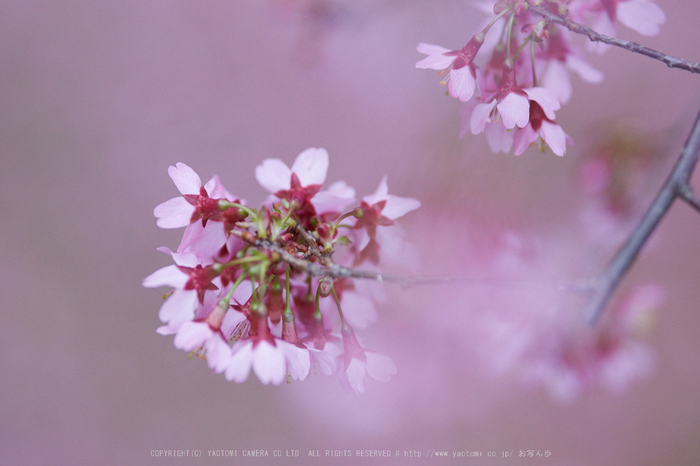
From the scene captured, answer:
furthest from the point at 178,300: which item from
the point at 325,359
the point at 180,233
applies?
the point at 180,233

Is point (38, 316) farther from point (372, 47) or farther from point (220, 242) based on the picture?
point (372, 47)

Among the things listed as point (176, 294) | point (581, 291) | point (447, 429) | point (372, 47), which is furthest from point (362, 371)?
point (372, 47)

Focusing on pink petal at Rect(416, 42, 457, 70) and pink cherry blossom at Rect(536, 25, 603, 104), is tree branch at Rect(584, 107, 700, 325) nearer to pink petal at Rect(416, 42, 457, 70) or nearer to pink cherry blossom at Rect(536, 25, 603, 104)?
pink cherry blossom at Rect(536, 25, 603, 104)

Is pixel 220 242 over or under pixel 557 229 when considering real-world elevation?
under

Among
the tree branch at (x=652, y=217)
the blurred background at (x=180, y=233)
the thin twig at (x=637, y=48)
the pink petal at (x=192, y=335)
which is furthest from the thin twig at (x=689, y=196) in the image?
the blurred background at (x=180, y=233)

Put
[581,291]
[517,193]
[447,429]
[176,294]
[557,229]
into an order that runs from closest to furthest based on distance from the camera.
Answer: [176,294] < [581,291] < [517,193] < [557,229] < [447,429]

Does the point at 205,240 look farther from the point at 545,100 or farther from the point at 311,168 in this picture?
the point at 545,100

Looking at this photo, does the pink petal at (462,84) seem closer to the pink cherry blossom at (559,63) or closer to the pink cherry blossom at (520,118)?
the pink cherry blossom at (520,118)

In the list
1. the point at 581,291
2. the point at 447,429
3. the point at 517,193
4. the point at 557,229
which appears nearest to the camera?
the point at 581,291

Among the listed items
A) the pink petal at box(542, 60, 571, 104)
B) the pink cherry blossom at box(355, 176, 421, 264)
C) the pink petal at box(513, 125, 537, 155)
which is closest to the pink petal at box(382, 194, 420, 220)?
the pink cherry blossom at box(355, 176, 421, 264)
